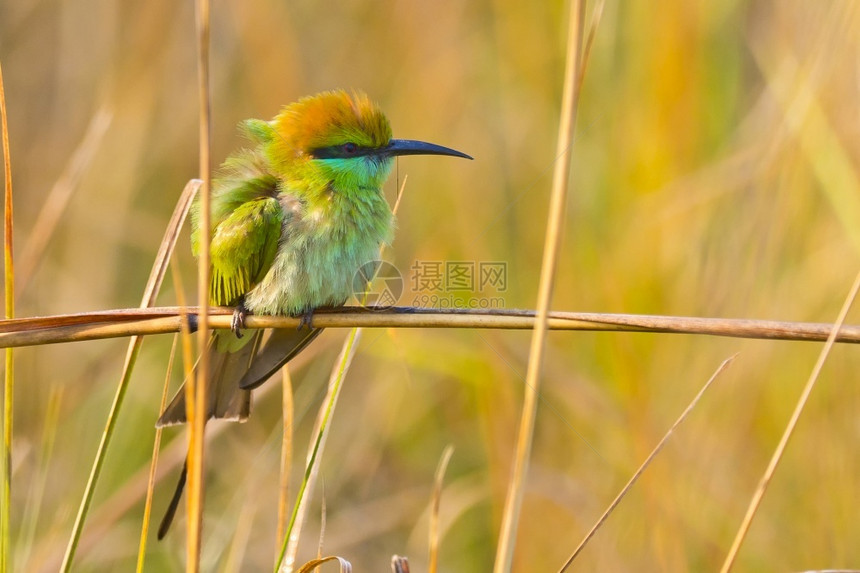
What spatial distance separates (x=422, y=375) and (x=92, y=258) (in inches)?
51.2

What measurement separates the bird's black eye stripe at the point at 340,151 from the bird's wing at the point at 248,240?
0.54ft

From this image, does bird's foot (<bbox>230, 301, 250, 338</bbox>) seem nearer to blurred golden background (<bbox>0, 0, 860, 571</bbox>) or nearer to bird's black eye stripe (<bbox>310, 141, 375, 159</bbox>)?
blurred golden background (<bbox>0, 0, 860, 571</bbox>)

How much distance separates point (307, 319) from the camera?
1.74m

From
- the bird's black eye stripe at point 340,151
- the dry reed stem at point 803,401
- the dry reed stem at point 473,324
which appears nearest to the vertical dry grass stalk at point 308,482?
the dry reed stem at point 473,324

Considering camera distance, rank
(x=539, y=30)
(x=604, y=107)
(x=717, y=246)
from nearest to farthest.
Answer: (x=717, y=246)
(x=604, y=107)
(x=539, y=30)

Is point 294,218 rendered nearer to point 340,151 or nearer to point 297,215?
point 297,215

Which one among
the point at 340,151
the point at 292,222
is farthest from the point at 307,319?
the point at 340,151

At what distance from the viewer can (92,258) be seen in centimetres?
316

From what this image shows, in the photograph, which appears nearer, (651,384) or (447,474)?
(651,384)

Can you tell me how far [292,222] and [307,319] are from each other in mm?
238

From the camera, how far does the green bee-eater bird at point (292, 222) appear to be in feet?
6.02

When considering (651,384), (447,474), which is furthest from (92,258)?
(651,384)

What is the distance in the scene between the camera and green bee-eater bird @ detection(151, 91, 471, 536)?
1.84 meters

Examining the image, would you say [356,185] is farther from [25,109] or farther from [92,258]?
[25,109]
